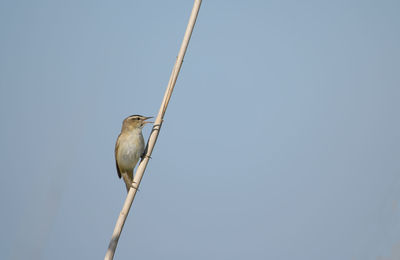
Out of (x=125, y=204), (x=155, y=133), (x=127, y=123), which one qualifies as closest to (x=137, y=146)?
(x=127, y=123)

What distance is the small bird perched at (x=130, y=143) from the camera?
509 cm

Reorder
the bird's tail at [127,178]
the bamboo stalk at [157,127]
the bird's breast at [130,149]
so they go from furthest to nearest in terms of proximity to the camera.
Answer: the bird's tail at [127,178] < the bird's breast at [130,149] < the bamboo stalk at [157,127]

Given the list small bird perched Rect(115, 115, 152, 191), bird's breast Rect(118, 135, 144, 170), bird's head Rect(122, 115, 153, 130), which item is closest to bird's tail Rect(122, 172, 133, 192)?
small bird perched Rect(115, 115, 152, 191)

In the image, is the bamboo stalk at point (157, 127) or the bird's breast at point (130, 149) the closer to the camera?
the bamboo stalk at point (157, 127)

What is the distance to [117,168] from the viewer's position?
5.76 metres

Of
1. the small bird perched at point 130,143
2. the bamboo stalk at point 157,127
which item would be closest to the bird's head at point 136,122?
the small bird perched at point 130,143

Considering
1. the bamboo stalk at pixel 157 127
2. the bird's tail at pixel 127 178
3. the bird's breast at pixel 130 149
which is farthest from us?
the bird's tail at pixel 127 178

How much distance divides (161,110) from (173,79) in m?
0.25

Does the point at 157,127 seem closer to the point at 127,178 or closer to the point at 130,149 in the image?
the point at 130,149

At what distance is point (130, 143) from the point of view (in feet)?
16.8

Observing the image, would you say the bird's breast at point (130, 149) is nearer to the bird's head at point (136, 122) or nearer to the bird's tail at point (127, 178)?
the bird's head at point (136, 122)

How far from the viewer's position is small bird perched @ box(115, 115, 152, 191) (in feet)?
16.7

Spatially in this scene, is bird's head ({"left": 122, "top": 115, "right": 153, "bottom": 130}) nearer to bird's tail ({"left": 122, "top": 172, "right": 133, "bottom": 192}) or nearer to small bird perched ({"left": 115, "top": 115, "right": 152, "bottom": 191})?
small bird perched ({"left": 115, "top": 115, "right": 152, "bottom": 191})

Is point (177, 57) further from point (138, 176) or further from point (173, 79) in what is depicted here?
point (138, 176)
